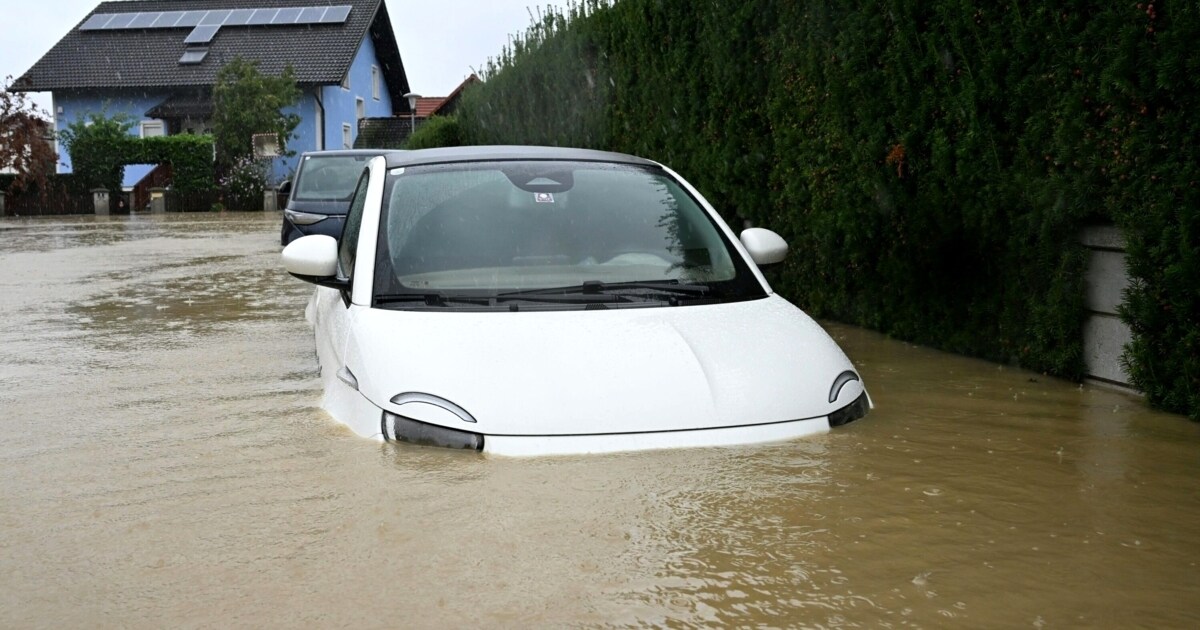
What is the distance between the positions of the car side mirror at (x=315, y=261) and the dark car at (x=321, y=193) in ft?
29.3

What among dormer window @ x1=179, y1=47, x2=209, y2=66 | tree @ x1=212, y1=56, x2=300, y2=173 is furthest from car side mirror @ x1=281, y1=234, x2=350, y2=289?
dormer window @ x1=179, y1=47, x2=209, y2=66

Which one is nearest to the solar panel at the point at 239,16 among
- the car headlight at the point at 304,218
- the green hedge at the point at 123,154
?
the green hedge at the point at 123,154

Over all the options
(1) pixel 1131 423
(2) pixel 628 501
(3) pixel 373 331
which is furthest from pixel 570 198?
(1) pixel 1131 423

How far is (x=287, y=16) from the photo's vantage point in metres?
48.9

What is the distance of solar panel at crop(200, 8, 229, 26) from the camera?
161ft

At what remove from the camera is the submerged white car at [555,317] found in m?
4.38

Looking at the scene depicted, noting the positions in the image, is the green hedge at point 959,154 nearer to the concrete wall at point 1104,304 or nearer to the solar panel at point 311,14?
the concrete wall at point 1104,304

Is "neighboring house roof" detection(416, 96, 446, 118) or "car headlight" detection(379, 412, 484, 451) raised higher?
"neighboring house roof" detection(416, 96, 446, 118)

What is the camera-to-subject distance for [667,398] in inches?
173

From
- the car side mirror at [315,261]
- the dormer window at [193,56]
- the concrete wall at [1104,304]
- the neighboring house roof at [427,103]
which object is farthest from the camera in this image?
the neighboring house roof at [427,103]

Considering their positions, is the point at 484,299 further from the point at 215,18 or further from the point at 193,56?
the point at 215,18

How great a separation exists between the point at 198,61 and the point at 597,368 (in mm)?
45558

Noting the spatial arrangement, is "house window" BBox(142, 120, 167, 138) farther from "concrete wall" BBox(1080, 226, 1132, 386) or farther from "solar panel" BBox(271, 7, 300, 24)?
"concrete wall" BBox(1080, 226, 1132, 386)

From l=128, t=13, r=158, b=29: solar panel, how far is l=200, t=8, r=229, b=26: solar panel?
1.98 m
